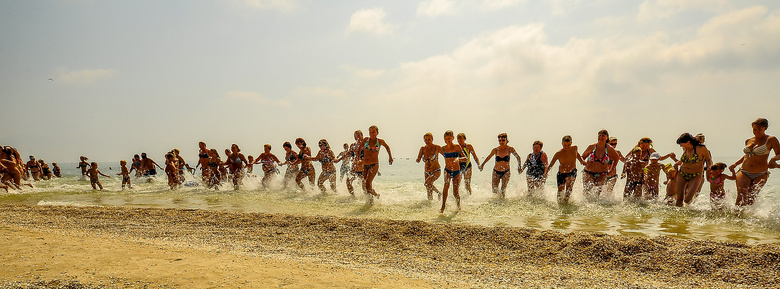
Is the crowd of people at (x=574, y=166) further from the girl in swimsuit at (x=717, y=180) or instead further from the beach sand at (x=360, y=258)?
the beach sand at (x=360, y=258)

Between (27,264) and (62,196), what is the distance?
1194 centimetres

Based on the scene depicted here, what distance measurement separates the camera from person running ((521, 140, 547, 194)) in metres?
12.1

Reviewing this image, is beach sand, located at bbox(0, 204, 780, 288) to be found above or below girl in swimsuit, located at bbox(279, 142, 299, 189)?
below

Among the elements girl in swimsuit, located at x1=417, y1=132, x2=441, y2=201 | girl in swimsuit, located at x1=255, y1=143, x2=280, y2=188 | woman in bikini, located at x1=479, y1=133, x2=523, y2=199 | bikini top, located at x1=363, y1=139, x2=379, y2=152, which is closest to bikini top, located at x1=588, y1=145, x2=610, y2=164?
woman in bikini, located at x1=479, y1=133, x2=523, y2=199

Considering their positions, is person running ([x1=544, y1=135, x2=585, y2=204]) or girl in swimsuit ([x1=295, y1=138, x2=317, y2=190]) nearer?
person running ([x1=544, y1=135, x2=585, y2=204])

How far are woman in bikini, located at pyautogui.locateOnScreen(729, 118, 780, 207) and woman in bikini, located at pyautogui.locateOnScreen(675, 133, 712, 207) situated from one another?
3.51ft

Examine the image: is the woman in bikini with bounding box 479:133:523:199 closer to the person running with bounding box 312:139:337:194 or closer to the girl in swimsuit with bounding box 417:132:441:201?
the girl in swimsuit with bounding box 417:132:441:201

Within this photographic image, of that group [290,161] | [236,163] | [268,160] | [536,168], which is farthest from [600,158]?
→ [236,163]

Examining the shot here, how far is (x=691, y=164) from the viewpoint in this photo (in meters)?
9.27

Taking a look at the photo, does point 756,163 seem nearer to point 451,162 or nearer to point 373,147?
point 451,162

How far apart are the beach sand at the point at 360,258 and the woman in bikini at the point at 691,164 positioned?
4.20m

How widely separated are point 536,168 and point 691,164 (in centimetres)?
382

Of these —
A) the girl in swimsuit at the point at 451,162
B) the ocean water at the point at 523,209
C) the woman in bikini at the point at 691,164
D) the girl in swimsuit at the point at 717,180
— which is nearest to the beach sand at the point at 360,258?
the ocean water at the point at 523,209

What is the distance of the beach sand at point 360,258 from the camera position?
4.21 metres
